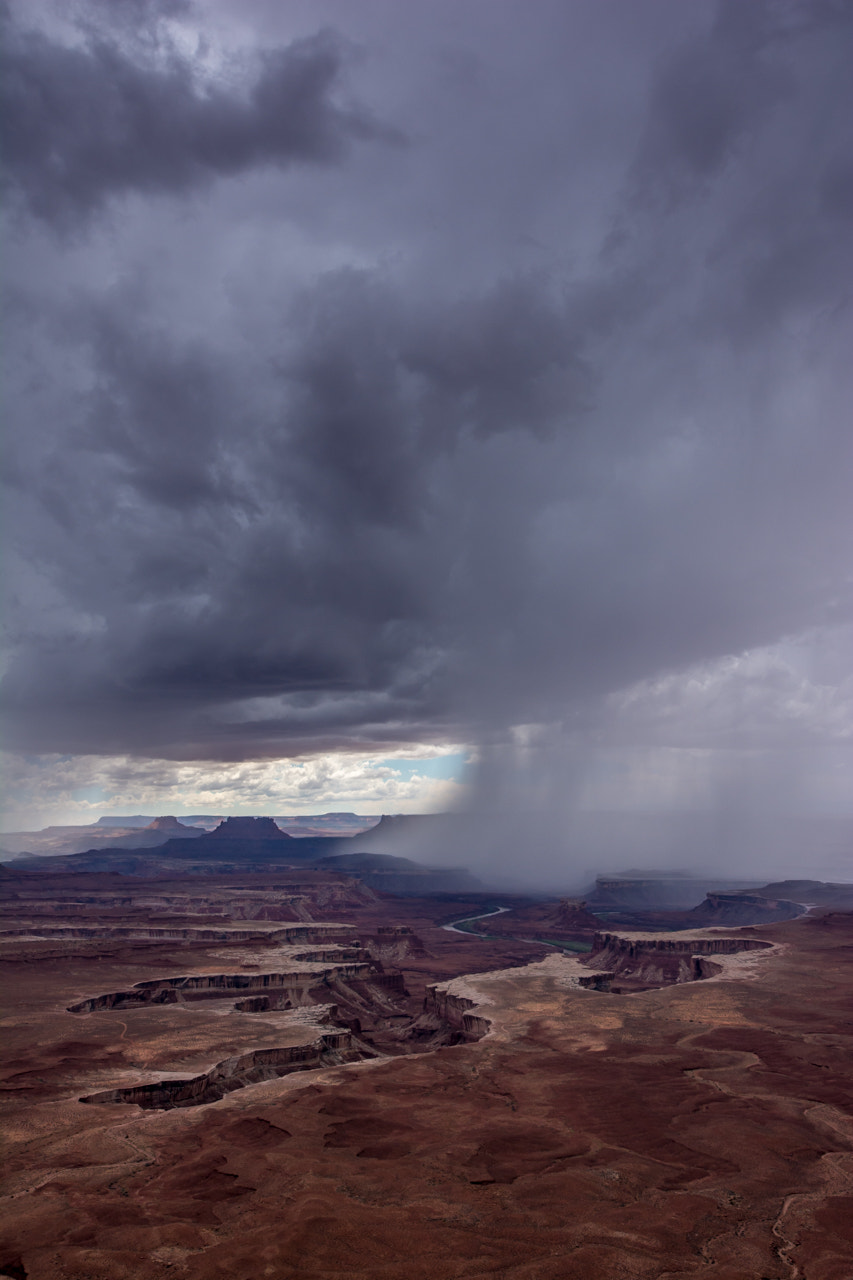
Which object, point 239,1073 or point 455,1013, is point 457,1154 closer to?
point 239,1073

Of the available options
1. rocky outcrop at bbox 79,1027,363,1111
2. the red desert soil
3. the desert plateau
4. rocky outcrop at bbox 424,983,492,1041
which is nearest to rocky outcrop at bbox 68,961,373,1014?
the desert plateau

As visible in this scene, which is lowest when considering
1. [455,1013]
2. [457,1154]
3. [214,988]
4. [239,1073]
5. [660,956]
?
[660,956]

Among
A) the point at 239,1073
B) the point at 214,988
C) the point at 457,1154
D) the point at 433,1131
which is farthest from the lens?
the point at 214,988

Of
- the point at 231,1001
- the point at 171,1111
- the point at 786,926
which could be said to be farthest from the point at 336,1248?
the point at 786,926

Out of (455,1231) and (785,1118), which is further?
(785,1118)

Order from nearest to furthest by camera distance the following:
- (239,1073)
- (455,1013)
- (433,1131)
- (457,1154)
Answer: (457,1154) → (433,1131) → (239,1073) → (455,1013)

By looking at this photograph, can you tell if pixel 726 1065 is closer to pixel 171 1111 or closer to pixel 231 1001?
pixel 171 1111

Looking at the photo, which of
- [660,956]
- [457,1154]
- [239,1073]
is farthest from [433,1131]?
[660,956]
